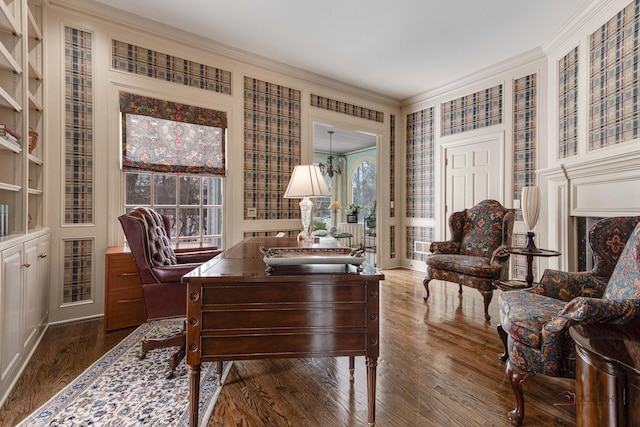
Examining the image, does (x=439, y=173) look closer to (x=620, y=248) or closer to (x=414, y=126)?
(x=414, y=126)

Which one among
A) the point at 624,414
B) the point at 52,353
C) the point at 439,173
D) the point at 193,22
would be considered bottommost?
the point at 52,353

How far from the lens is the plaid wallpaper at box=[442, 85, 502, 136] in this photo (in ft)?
13.5

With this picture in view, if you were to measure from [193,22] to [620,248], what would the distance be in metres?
3.95

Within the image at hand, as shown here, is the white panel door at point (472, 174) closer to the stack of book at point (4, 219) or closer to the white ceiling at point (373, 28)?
the white ceiling at point (373, 28)

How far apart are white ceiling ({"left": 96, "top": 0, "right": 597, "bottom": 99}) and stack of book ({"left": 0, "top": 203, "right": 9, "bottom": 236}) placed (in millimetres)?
2134

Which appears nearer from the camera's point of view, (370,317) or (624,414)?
(624,414)

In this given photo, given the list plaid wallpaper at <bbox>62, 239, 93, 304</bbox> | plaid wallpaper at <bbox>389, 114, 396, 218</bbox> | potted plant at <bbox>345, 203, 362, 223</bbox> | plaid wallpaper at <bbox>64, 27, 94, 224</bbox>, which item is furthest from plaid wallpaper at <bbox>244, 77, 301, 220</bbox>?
potted plant at <bbox>345, 203, 362, 223</bbox>

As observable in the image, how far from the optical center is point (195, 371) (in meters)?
1.21

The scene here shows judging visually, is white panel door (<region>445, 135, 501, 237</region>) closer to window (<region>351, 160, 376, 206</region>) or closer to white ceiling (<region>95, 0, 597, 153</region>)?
white ceiling (<region>95, 0, 597, 153</region>)

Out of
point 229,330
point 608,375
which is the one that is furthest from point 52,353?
point 608,375

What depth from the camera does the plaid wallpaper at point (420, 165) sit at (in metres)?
4.93

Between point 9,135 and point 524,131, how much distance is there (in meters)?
4.90

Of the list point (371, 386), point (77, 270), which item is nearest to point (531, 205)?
point (371, 386)

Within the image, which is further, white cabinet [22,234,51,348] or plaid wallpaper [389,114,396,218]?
plaid wallpaper [389,114,396,218]
